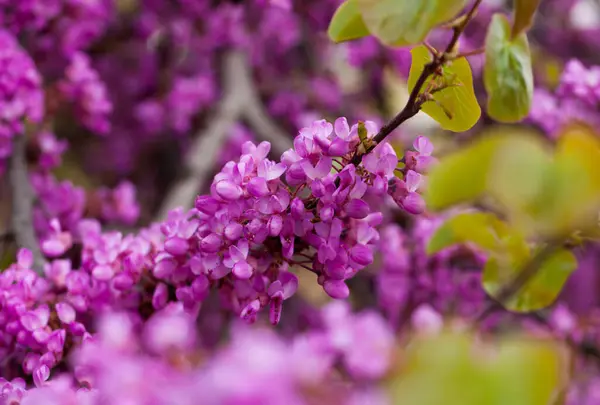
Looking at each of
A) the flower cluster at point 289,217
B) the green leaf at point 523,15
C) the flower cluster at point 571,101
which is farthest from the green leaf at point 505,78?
the flower cluster at point 571,101

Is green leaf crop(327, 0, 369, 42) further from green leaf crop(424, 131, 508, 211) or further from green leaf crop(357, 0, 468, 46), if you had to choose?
green leaf crop(424, 131, 508, 211)

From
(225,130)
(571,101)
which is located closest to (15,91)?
(225,130)

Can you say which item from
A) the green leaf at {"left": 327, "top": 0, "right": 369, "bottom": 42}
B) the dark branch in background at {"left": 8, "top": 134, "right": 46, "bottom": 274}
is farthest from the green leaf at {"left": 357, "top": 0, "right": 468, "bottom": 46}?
the dark branch in background at {"left": 8, "top": 134, "right": 46, "bottom": 274}

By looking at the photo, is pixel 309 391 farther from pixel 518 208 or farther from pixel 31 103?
pixel 31 103

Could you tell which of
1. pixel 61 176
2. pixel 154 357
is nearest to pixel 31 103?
pixel 154 357

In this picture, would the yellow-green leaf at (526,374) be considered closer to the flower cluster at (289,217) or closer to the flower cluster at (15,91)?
the flower cluster at (289,217)

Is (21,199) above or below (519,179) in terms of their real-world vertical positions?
below

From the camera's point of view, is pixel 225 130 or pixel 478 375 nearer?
pixel 478 375

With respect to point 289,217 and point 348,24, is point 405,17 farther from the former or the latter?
point 289,217

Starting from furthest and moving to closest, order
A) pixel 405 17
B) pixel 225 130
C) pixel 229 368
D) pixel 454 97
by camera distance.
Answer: pixel 225 130 → pixel 454 97 → pixel 405 17 → pixel 229 368
